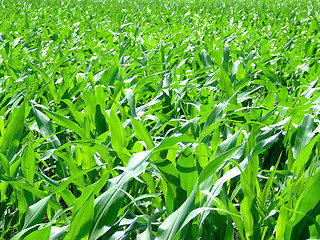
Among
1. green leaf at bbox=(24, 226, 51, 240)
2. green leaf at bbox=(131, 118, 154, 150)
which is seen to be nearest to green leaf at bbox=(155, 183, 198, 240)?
green leaf at bbox=(24, 226, 51, 240)

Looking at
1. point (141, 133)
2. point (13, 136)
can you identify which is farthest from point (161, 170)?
point (13, 136)

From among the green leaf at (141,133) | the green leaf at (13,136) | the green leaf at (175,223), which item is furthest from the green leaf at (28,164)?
the green leaf at (175,223)

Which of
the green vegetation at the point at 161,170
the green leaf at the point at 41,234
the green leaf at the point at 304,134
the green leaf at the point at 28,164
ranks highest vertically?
the green leaf at the point at 41,234

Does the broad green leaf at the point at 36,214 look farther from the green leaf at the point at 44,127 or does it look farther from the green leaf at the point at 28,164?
the green leaf at the point at 44,127

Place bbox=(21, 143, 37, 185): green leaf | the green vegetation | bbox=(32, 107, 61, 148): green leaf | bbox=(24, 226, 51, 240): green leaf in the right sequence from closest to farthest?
bbox=(24, 226, 51, 240): green leaf, the green vegetation, bbox=(21, 143, 37, 185): green leaf, bbox=(32, 107, 61, 148): green leaf

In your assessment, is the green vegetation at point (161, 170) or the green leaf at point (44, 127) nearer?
the green vegetation at point (161, 170)

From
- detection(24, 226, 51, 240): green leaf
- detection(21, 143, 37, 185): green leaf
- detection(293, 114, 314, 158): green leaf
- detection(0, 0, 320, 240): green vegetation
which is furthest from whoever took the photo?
detection(293, 114, 314, 158): green leaf

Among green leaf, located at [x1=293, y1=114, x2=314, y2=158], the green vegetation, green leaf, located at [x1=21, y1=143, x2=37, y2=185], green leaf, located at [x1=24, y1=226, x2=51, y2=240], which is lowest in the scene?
green leaf, located at [x1=293, y1=114, x2=314, y2=158]

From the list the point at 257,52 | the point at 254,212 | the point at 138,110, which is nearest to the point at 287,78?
the point at 257,52

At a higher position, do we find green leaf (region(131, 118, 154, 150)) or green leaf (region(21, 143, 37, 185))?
green leaf (region(21, 143, 37, 185))

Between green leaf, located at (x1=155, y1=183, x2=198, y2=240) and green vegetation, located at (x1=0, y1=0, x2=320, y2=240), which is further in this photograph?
green vegetation, located at (x1=0, y1=0, x2=320, y2=240)

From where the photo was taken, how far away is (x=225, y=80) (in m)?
2.11

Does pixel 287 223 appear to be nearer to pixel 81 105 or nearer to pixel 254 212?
pixel 254 212

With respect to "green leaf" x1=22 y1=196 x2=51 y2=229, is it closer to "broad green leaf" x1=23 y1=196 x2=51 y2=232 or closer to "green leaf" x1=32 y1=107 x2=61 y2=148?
"broad green leaf" x1=23 y1=196 x2=51 y2=232
